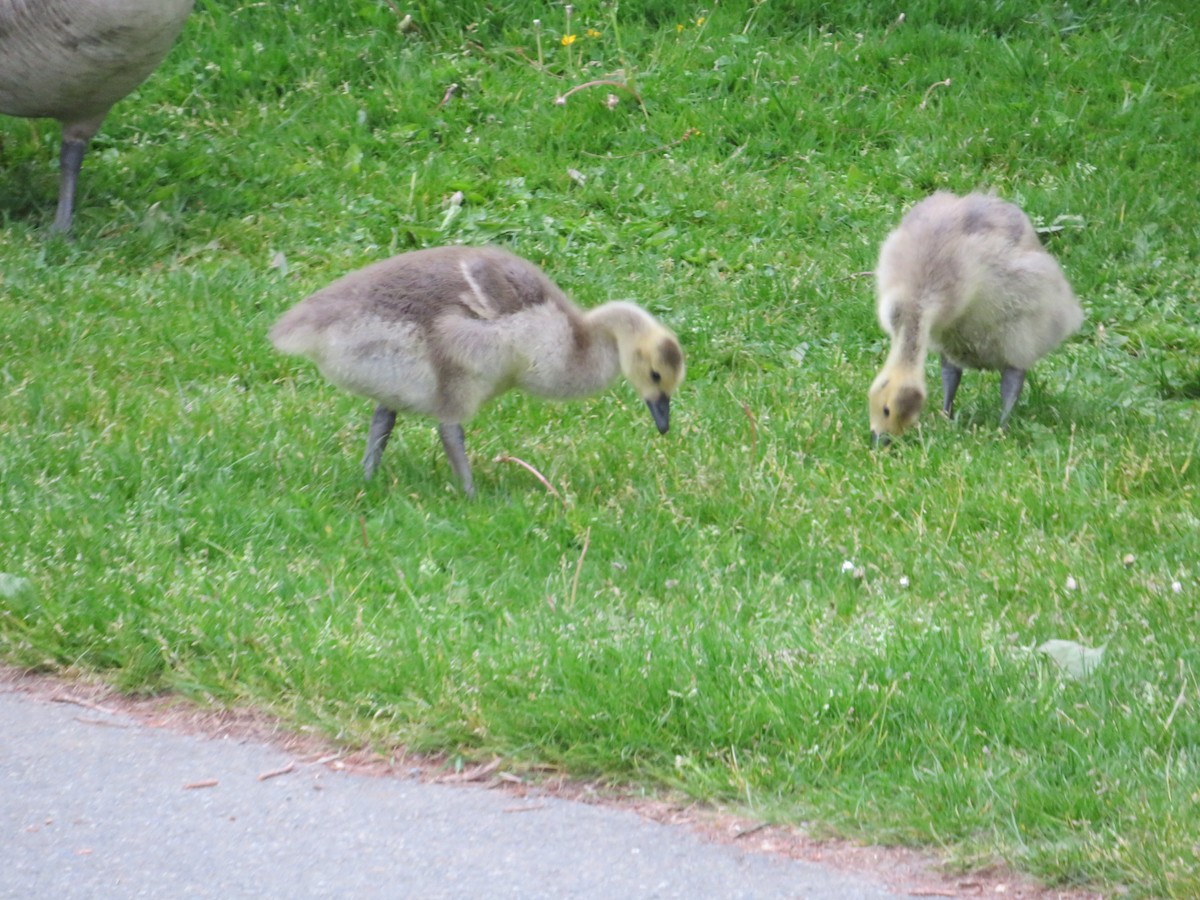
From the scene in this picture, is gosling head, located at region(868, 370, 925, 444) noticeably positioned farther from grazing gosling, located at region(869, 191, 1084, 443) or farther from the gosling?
the gosling

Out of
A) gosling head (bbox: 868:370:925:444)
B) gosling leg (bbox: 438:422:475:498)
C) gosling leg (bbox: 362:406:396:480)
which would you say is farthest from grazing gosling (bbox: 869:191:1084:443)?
gosling leg (bbox: 362:406:396:480)

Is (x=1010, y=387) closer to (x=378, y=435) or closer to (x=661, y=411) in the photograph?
(x=661, y=411)

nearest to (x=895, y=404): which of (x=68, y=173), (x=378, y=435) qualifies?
(x=378, y=435)

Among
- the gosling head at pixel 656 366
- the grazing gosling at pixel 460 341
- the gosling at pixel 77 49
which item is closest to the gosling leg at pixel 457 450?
the grazing gosling at pixel 460 341

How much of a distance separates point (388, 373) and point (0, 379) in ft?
8.73

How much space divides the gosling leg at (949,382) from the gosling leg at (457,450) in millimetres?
2878

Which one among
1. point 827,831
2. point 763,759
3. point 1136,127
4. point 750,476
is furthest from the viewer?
point 1136,127

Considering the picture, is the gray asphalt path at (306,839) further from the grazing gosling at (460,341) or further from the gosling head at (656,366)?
the gosling head at (656,366)

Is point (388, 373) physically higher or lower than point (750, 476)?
higher

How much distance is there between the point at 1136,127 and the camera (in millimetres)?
11164

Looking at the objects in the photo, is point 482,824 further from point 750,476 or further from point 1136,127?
point 1136,127

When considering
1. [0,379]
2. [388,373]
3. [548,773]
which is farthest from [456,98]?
[548,773]

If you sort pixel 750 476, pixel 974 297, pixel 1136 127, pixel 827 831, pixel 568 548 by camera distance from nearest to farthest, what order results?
pixel 827 831 < pixel 568 548 < pixel 750 476 < pixel 974 297 < pixel 1136 127

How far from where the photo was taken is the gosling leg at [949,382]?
8148 mm
